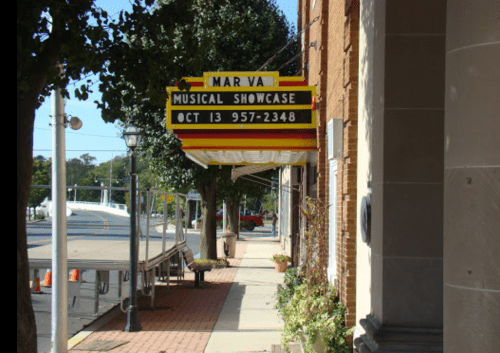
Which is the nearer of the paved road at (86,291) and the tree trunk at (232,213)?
the paved road at (86,291)

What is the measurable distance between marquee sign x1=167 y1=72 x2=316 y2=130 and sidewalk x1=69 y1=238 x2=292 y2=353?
3464 millimetres

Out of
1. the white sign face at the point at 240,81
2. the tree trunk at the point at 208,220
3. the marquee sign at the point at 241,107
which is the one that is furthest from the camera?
the tree trunk at the point at 208,220

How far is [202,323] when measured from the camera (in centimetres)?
1017

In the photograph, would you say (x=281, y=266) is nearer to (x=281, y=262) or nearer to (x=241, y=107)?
(x=281, y=262)

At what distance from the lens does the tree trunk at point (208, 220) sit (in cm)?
1952

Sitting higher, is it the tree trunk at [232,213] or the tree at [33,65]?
the tree at [33,65]

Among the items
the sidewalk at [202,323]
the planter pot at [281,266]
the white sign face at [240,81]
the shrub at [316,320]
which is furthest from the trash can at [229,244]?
the shrub at [316,320]

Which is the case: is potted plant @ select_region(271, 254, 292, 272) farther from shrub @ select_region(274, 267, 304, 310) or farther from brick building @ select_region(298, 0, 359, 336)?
brick building @ select_region(298, 0, 359, 336)

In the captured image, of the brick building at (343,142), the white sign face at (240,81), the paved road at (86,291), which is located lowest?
the paved road at (86,291)

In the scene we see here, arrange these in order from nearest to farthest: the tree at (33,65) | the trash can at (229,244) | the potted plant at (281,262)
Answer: the tree at (33,65) → the potted plant at (281,262) → the trash can at (229,244)

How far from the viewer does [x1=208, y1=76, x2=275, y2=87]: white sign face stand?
10.9 m

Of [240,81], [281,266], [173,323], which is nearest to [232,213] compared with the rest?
[281,266]

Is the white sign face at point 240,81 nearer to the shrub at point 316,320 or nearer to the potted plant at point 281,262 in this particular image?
the shrub at point 316,320

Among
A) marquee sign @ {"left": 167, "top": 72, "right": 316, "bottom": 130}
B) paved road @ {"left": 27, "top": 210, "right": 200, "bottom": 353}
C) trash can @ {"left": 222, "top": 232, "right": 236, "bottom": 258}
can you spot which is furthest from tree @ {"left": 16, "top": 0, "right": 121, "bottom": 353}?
trash can @ {"left": 222, "top": 232, "right": 236, "bottom": 258}
